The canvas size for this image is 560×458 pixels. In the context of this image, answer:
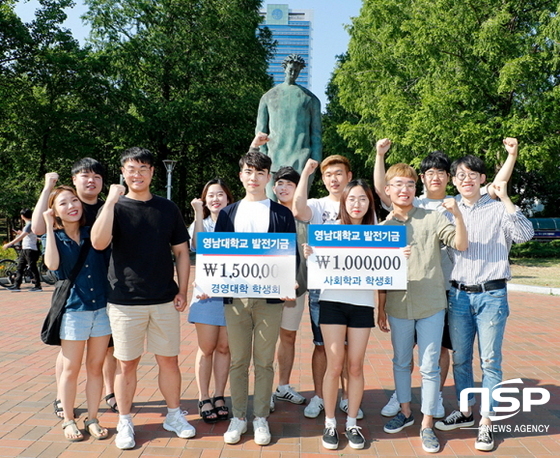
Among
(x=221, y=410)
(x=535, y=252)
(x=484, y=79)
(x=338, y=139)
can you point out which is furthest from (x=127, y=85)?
(x=221, y=410)

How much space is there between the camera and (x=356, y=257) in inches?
148

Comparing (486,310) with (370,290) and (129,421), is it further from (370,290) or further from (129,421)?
(129,421)

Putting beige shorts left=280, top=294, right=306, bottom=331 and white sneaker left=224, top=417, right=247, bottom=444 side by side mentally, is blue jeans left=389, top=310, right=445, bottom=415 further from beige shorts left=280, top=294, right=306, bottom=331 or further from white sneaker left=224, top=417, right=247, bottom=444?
white sneaker left=224, top=417, right=247, bottom=444

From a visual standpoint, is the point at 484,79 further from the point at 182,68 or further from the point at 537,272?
the point at 182,68

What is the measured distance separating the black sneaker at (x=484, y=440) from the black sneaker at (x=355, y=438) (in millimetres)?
840

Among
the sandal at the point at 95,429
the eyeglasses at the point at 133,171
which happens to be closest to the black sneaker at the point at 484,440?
the sandal at the point at 95,429

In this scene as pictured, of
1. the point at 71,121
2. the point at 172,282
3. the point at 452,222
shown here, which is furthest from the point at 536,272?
the point at 71,121

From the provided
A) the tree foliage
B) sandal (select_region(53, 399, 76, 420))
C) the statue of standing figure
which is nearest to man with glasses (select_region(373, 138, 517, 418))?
sandal (select_region(53, 399, 76, 420))

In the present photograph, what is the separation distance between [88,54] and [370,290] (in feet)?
81.8

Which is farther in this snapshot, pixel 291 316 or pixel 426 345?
pixel 291 316

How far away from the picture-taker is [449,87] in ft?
59.0

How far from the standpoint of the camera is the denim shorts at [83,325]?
12.2 ft

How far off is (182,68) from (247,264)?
24.9 metres

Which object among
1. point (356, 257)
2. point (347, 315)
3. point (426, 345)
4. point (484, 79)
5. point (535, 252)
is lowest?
point (535, 252)
